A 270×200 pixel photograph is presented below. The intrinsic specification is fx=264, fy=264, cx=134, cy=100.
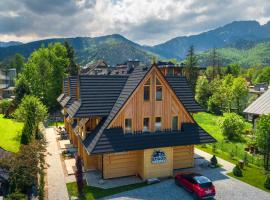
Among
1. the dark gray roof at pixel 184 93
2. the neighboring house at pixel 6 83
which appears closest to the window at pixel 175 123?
the dark gray roof at pixel 184 93

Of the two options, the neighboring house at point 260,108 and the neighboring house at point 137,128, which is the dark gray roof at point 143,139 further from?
the neighboring house at point 260,108

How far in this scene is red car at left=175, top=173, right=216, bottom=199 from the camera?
20.8 m

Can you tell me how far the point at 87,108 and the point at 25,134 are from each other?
10.9m

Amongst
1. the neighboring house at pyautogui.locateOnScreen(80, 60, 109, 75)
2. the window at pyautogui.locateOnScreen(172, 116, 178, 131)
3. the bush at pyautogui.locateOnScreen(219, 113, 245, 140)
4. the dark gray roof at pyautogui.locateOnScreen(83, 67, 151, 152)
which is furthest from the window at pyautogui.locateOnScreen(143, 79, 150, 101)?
the neighboring house at pyautogui.locateOnScreen(80, 60, 109, 75)

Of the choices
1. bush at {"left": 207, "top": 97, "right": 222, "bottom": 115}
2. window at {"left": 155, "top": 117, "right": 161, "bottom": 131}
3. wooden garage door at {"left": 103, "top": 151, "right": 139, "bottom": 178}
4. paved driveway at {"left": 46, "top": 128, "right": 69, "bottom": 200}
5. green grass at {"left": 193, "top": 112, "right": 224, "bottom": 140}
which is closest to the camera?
paved driveway at {"left": 46, "top": 128, "right": 69, "bottom": 200}

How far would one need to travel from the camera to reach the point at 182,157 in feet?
92.7

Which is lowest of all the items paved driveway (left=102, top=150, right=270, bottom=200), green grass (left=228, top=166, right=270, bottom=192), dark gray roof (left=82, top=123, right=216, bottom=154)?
paved driveway (left=102, top=150, right=270, bottom=200)

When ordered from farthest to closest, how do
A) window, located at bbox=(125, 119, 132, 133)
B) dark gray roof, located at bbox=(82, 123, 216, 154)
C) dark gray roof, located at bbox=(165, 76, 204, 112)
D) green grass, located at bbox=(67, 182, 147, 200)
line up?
dark gray roof, located at bbox=(165, 76, 204, 112)
window, located at bbox=(125, 119, 132, 133)
dark gray roof, located at bbox=(82, 123, 216, 154)
green grass, located at bbox=(67, 182, 147, 200)

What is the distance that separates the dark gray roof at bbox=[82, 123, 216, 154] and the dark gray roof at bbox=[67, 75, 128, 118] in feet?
8.48

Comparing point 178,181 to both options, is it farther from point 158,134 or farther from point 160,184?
point 158,134

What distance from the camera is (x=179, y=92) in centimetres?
3216

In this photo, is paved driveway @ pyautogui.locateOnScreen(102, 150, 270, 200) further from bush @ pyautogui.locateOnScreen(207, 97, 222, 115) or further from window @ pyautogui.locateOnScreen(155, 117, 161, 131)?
bush @ pyautogui.locateOnScreen(207, 97, 222, 115)

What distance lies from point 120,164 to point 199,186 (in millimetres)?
7997

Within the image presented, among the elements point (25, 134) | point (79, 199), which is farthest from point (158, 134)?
point (25, 134)
